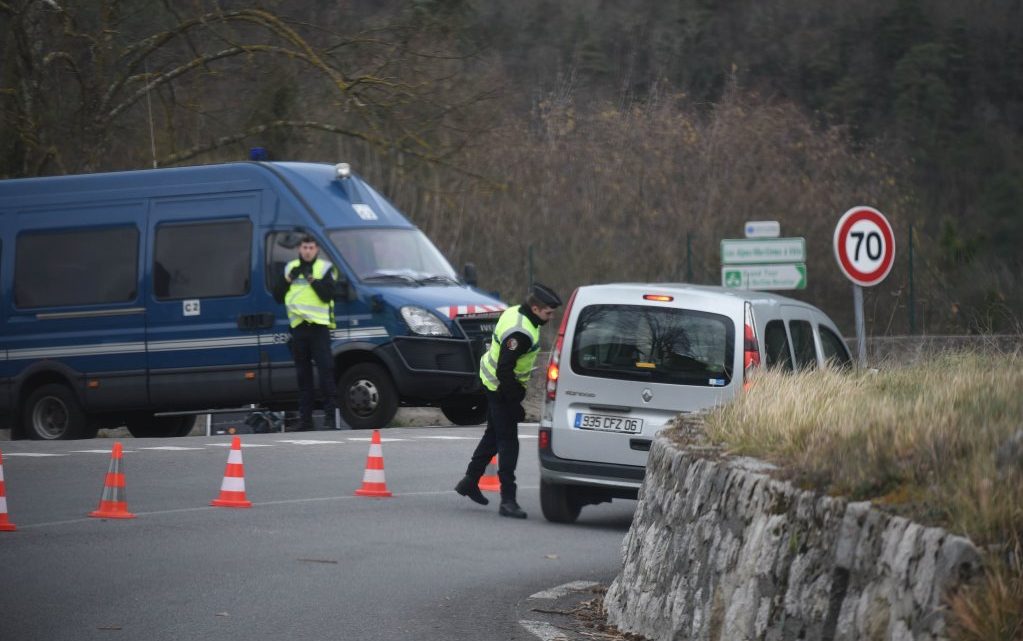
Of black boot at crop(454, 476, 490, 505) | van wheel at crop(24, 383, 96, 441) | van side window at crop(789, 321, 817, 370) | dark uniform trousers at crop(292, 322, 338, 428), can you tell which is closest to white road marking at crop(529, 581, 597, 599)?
black boot at crop(454, 476, 490, 505)

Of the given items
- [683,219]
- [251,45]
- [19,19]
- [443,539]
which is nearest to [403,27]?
[251,45]

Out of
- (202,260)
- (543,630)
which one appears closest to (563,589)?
(543,630)

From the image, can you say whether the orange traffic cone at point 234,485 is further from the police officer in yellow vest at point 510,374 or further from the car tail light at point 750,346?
→ the car tail light at point 750,346

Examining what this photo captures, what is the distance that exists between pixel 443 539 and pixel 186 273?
25.7 feet

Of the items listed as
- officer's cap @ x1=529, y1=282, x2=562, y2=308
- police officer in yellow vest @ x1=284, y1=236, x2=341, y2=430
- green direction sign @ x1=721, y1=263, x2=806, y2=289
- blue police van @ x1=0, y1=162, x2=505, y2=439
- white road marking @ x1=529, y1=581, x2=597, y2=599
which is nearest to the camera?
white road marking @ x1=529, y1=581, x2=597, y2=599

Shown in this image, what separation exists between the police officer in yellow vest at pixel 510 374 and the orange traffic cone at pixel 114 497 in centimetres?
251

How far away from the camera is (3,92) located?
25219 mm

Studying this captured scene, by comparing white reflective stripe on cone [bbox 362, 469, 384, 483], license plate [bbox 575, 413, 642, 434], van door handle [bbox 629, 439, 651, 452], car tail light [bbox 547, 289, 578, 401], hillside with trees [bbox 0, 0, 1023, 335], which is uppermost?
hillside with trees [bbox 0, 0, 1023, 335]

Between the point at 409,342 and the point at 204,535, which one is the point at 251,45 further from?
the point at 204,535

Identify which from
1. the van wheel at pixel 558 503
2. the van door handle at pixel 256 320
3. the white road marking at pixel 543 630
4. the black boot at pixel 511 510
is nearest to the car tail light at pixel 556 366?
the van wheel at pixel 558 503

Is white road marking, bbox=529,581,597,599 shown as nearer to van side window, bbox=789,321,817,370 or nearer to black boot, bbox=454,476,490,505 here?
black boot, bbox=454,476,490,505

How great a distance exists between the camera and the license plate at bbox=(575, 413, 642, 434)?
11.2 metres

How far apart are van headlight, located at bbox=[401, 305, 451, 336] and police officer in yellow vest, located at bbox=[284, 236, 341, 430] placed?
0.85m

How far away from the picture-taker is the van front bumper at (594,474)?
11.1 meters
